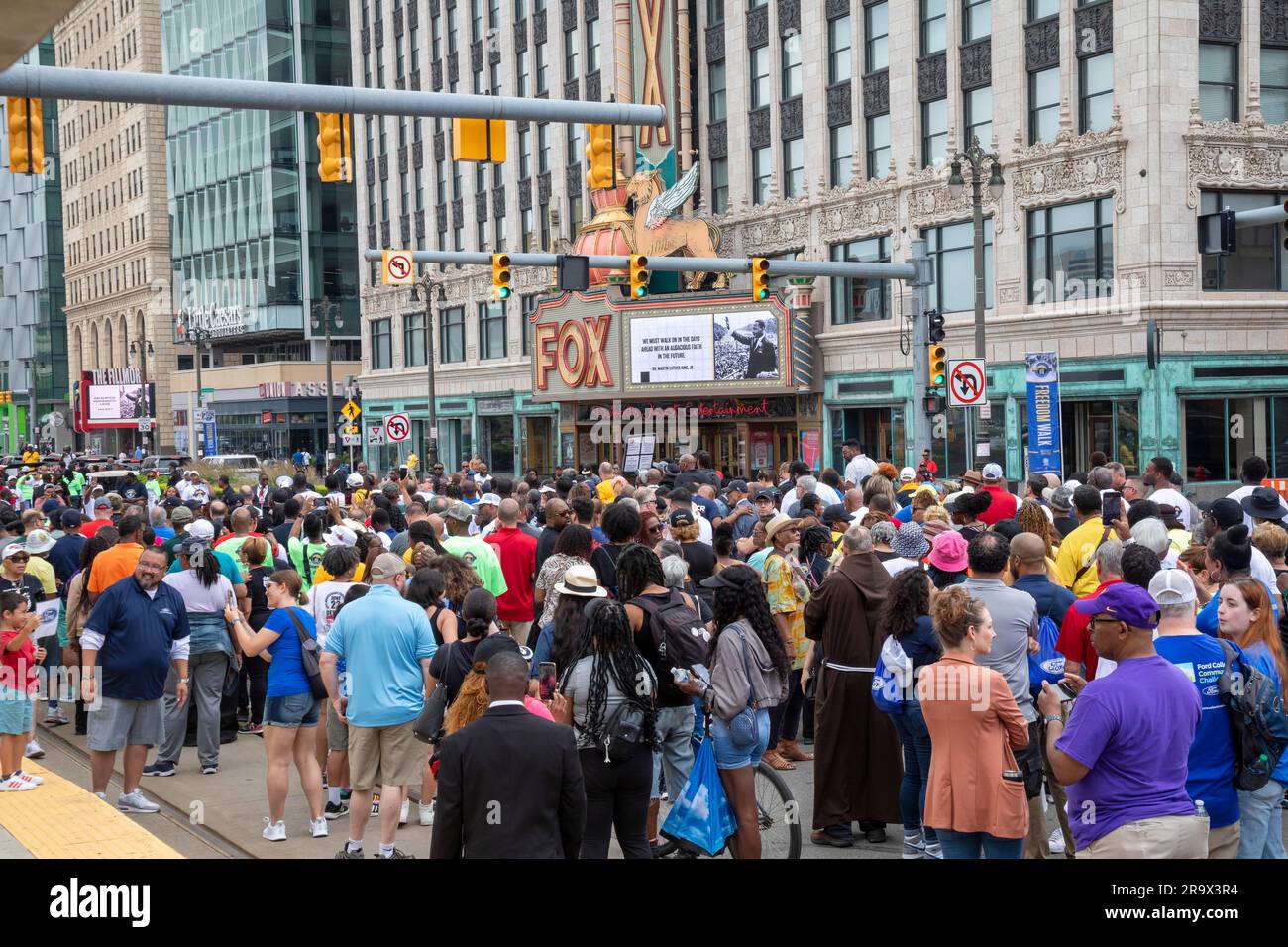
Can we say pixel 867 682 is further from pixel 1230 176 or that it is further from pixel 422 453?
pixel 422 453

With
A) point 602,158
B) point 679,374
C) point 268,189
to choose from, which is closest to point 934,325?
point 602,158

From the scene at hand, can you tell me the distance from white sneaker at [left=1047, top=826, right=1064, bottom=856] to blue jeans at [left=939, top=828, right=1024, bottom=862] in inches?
87.2

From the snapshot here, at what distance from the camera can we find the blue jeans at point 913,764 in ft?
26.2

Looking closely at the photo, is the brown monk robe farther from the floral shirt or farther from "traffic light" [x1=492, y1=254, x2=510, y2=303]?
"traffic light" [x1=492, y1=254, x2=510, y2=303]

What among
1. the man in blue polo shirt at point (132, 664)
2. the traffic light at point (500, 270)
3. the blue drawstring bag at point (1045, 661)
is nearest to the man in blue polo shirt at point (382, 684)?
the man in blue polo shirt at point (132, 664)

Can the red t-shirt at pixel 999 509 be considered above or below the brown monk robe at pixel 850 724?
above

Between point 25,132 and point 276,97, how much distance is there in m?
2.22

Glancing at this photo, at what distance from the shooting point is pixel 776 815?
9.17 metres

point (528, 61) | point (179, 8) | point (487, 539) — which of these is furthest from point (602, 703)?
point (179, 8)

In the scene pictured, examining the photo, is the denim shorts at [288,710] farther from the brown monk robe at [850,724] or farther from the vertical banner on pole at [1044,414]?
the vertical banner on pole at [1044,414]

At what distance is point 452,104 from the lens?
1319cm

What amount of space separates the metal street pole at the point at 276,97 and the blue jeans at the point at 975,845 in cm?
801

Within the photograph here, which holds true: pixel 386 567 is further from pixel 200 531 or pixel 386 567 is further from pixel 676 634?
pixel 200 531

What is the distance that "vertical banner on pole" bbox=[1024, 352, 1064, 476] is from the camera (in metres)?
22.1
